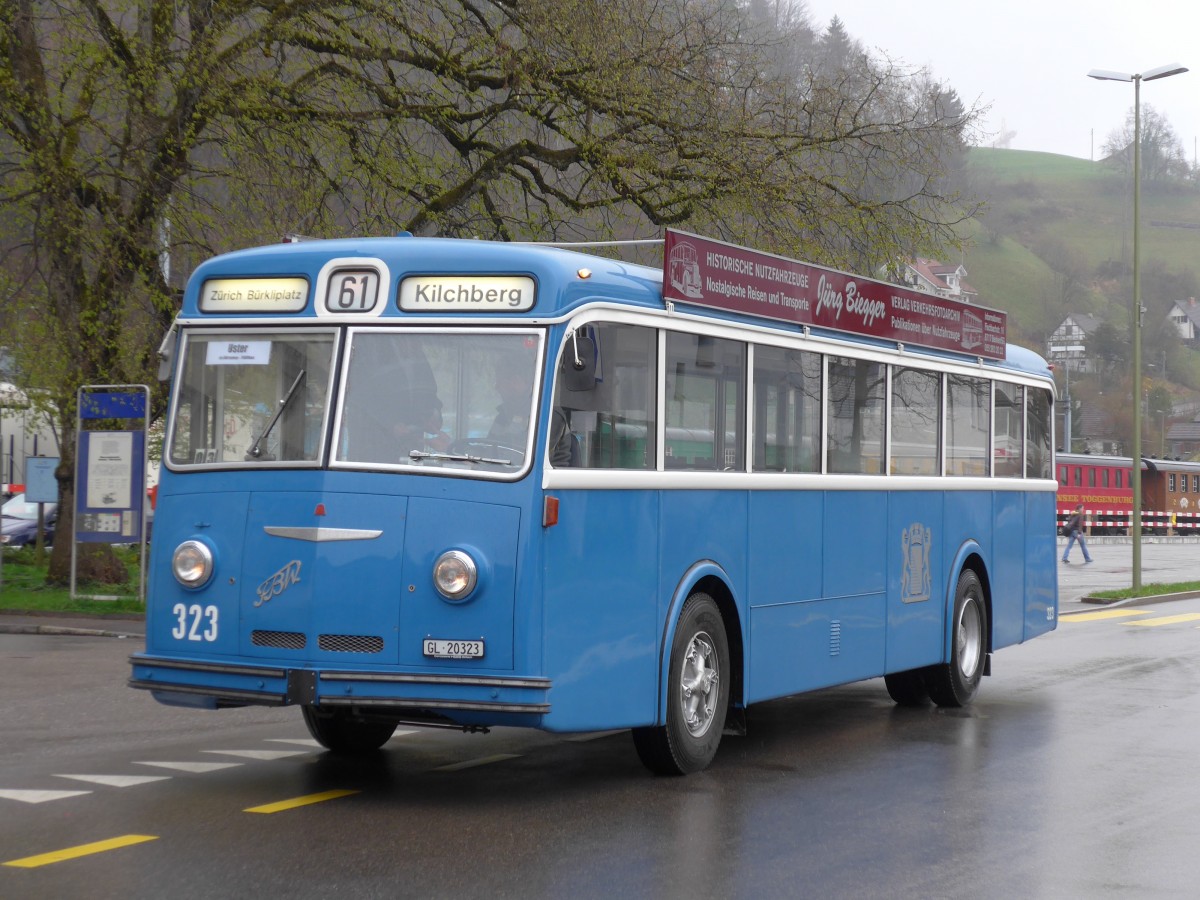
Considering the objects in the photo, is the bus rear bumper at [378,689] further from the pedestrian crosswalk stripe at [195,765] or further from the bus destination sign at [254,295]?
the bus destination sign at [254,295]

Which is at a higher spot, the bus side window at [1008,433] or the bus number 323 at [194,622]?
the bus side window at [1008,433]

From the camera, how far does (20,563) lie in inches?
1217

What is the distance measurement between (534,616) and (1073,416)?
A: 118257 mm

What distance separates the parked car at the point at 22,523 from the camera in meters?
38.8

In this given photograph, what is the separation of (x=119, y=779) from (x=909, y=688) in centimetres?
669

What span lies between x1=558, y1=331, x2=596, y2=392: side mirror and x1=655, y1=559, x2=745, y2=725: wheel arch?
4.45 feet

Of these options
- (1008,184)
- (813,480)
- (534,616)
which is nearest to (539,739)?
(813,480)

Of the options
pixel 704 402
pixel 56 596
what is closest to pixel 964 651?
pixel 704 402

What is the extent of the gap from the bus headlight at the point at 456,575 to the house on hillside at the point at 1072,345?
444 ft

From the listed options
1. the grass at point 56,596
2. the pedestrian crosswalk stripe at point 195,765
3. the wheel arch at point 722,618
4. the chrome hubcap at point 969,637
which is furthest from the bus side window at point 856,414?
the grass at point 56,596

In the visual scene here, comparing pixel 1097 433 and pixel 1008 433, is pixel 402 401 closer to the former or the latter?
pixel 1008 433

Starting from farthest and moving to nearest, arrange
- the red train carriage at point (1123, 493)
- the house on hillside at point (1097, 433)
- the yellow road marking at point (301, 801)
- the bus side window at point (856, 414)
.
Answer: the house on hillside at point (1097, 433) < the red train carriage at point (1123, 493) < the bus side window at point (856, 414) < the yellow road marking at point (301, 801)

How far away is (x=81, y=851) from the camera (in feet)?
23.1

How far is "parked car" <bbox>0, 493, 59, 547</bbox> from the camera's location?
38.8 m
